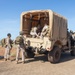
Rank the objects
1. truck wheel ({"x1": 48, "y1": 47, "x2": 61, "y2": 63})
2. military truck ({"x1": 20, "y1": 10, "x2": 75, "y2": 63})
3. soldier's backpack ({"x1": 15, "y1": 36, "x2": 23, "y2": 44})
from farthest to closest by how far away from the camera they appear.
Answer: truck wheel ({"x1": 48, "y1": 47, "x2": 61, "y2": 63})
military truck ({"x1": 20, "y1": 10, "x2": 75, "y2": 63})
soldier's backpack ({"x1": 15, "y1": 36, "x2": 23, "y2": 44})

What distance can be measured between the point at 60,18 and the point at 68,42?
8.41 feet

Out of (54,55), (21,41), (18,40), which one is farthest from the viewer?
(54,55)

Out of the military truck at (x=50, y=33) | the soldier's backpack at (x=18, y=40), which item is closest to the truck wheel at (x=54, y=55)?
the military truck at (x=50, y=33)

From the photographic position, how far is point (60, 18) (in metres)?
12.7

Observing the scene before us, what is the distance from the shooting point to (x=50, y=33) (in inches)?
457

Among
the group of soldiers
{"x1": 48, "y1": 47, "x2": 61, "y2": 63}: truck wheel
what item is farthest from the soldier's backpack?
{"x1": 48, "y1": 47, "x2": 61, "y2": 63}: truck wheel

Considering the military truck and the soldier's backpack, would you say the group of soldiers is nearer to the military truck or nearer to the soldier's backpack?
the soldier's backpack

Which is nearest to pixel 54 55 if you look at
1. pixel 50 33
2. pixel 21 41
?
pixel 50 33

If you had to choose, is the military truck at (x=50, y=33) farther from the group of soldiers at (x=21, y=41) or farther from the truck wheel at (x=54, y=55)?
the group of soldiers at (x=21, y=41)

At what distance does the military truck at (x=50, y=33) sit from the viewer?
11.7 m

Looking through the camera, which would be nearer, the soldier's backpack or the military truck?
the soldier's backpack

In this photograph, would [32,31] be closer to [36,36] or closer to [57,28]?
[36,36]

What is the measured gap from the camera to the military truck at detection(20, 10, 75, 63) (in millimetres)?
11664

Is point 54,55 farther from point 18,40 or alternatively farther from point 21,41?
point 18,40
